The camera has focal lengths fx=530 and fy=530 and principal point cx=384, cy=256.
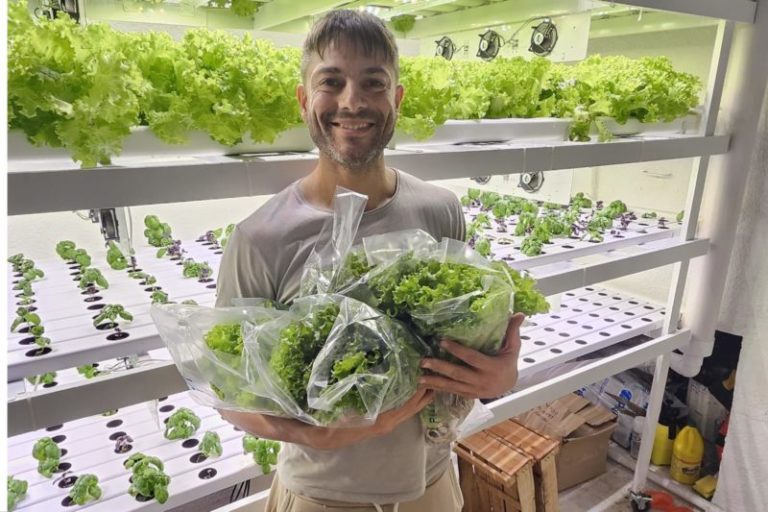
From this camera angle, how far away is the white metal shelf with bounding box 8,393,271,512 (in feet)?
4.80

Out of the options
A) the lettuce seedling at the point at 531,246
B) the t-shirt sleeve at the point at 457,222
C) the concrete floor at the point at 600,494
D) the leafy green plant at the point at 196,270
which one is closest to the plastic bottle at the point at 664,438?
the concrete floor at the point at 600,494

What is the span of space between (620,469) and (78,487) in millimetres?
2930

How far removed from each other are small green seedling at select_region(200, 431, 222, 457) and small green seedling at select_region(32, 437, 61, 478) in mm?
396

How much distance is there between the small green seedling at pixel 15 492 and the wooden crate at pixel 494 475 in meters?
1.74

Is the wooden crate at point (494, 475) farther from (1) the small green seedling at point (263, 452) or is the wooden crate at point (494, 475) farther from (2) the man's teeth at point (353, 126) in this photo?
(2) the man's teeth at point (353, 126)

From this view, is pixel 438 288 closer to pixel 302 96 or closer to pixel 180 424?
pixel 302 96

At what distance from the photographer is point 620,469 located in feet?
10.5

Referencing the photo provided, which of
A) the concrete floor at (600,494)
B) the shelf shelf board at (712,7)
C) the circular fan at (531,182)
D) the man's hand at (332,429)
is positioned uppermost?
the shelf shelf board at (712,7)

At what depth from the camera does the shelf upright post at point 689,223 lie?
2275 mm

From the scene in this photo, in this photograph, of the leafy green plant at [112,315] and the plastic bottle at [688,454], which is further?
the plastic bottle at [688,454]

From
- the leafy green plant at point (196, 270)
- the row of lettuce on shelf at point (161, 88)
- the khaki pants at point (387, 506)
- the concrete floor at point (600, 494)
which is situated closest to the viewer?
the row of lettuce on shelf at point (161, 88)

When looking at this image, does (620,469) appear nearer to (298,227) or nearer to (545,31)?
(545,31)

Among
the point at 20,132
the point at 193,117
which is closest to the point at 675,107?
the point at 193,117

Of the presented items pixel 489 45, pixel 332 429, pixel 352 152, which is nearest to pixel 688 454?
pixel 489 45
